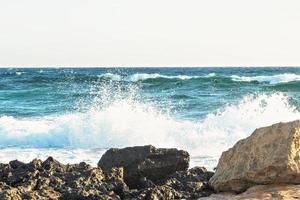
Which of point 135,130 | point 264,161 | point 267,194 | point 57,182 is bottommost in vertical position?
point 135,130

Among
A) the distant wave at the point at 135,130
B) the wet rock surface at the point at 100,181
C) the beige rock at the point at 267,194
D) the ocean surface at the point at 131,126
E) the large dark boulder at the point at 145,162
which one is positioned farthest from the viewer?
the distant wave at the point at 135,130

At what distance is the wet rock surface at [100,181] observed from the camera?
512 cm

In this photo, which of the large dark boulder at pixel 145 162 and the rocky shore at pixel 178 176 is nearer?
the rocky shore at pixel 178 176

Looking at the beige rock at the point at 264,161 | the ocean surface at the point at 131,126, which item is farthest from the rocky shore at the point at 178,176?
the ocean surface at the point at 131,126

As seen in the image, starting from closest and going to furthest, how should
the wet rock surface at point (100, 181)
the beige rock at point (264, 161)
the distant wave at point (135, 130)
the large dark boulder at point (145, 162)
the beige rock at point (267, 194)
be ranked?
the beige rock at point (267, 194), the beige rock at point (264, 161), the wet rock surface at point (100, 181), the large dark boulder at point (145, 162), the distant wave at point (135, 130)

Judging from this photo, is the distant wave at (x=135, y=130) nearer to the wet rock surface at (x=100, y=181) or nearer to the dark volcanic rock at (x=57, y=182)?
the wet rock surface at (x=100, y=181)

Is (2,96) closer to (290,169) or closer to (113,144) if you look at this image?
(113,144)

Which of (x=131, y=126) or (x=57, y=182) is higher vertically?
(x=57, y=182)

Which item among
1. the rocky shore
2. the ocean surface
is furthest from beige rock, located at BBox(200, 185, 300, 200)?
the ocean surface

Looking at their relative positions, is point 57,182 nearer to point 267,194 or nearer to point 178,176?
point 178,176

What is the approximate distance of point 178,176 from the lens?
5.87 metres

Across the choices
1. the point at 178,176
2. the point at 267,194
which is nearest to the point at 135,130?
the point at 178,176

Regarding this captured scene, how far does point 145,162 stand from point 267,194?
1.56 meters

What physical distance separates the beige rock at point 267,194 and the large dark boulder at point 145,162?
3.10ft
